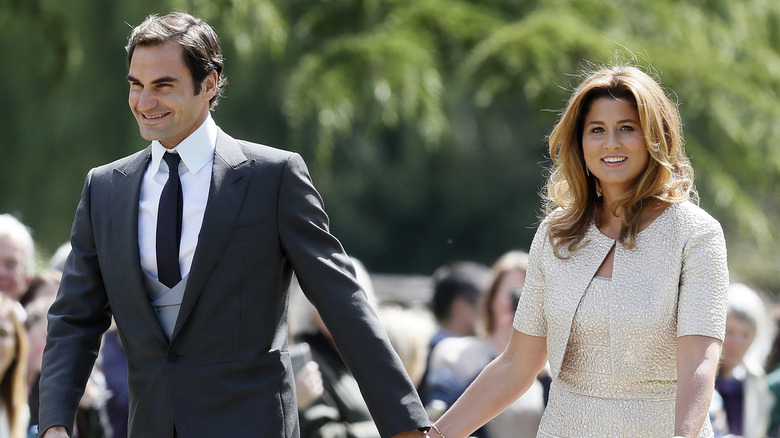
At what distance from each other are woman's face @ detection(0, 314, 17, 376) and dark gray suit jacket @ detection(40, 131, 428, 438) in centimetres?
141

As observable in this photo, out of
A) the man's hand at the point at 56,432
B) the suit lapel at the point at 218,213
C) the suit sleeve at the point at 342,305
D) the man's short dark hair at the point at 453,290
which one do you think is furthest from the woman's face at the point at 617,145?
the man's short dark hair at the point at 453,290

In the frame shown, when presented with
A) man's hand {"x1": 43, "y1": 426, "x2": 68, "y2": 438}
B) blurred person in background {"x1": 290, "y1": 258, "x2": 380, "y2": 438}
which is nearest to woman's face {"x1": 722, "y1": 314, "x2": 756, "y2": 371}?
blurred person in background {"x1": 290, "y1": 258, "x2": 380, "y2": 438}

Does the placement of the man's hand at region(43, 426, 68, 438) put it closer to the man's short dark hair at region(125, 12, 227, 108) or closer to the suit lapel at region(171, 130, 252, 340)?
the suit lapel at region(171, 130, 252, 340)

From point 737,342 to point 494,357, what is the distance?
1.34 metres

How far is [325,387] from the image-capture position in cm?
494

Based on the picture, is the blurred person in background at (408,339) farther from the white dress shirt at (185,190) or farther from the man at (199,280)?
the white dress shirt at (185,190)

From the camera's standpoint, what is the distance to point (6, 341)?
462 cm

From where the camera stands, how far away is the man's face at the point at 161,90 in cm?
319

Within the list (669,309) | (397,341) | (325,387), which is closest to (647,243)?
(669,309)

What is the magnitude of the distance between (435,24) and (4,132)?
3573 millimetres

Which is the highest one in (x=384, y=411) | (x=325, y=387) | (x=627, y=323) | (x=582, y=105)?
(x=582, y=105)

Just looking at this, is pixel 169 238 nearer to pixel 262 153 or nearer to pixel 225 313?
pixel 225 313

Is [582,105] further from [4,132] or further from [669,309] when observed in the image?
[4,132]

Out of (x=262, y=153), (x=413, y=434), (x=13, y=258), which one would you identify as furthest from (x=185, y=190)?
(x=13, y=258)
